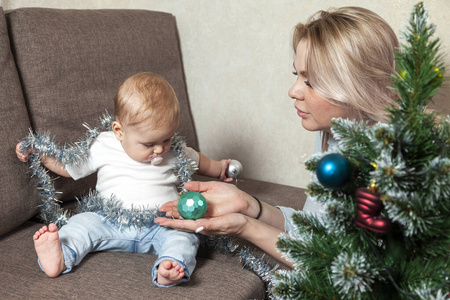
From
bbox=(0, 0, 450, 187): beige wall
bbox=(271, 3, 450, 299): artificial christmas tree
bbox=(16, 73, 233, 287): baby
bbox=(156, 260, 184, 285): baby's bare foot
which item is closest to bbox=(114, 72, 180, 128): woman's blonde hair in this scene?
bbox=(16, 73, 233, 287): baby

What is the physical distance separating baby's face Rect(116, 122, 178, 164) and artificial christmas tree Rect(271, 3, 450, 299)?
0.56 m

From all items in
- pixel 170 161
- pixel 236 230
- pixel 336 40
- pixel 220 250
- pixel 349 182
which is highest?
pixel 336 40

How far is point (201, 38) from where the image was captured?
2051mm

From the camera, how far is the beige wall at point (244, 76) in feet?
6.06

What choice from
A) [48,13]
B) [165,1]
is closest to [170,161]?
[48,13]

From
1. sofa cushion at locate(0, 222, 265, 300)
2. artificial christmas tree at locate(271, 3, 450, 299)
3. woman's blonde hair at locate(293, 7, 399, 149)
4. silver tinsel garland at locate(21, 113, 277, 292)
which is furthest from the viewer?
silver tinsel garland at locate(21, 113, 277, 292)

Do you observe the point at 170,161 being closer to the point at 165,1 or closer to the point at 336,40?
the point at 336,40

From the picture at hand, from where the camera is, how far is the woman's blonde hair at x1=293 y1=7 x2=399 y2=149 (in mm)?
1126

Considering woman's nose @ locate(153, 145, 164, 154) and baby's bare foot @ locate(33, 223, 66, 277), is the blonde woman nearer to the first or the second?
woman's nose @ locate(153, 145, 164, 154)

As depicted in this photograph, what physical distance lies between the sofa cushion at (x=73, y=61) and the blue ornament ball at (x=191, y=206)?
0.51m

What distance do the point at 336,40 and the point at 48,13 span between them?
38.5 inches

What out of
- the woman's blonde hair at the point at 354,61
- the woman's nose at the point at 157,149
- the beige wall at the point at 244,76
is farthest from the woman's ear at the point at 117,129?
the beige wall at the point at 244,76

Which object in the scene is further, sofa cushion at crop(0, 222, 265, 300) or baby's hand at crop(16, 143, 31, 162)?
baby's hand at crop(16, 143, 31, 162)

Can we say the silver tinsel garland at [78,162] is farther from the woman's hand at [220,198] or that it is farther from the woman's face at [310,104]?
the woman's face at [310,104]
